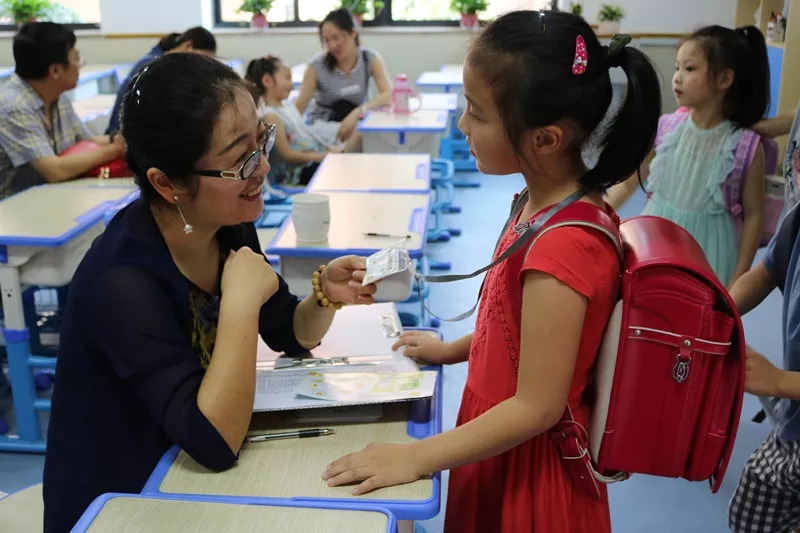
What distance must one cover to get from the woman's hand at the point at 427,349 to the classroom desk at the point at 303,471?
0.16m

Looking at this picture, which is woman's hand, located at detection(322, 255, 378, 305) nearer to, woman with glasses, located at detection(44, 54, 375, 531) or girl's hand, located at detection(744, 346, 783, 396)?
woman with glasses, located at detection(44, 54, 375, 531)

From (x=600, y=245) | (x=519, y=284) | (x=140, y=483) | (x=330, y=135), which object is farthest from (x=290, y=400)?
→ (x=330, y=135)

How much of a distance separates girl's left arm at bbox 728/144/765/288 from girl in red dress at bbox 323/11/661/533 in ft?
4.87

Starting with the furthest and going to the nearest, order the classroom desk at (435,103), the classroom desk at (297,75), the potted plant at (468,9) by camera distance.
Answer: the potted plant at (468,9), the classroom desk at (297,75), the classroom desk at (435,103)

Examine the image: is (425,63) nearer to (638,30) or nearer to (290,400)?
(638,30)

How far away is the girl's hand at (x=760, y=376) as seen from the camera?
117 centimetres

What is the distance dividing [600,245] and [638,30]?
742 centimetres

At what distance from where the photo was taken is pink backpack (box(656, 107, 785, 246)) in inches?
97.7

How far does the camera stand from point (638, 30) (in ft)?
25.8

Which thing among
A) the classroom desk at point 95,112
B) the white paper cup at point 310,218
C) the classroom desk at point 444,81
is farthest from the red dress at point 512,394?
the classroom desk at point 444,81

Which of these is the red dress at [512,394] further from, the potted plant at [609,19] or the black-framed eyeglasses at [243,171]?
the potted plant at [609,19]

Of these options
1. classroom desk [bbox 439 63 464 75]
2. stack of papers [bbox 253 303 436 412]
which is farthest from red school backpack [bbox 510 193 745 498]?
classroom desk [bbox 439 63 464 75]

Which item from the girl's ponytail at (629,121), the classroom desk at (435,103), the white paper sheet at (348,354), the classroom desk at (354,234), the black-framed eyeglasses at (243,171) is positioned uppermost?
the girl's ponytail at (629,121)

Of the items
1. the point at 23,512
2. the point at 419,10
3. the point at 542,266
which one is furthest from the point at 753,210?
the point at 419,10
